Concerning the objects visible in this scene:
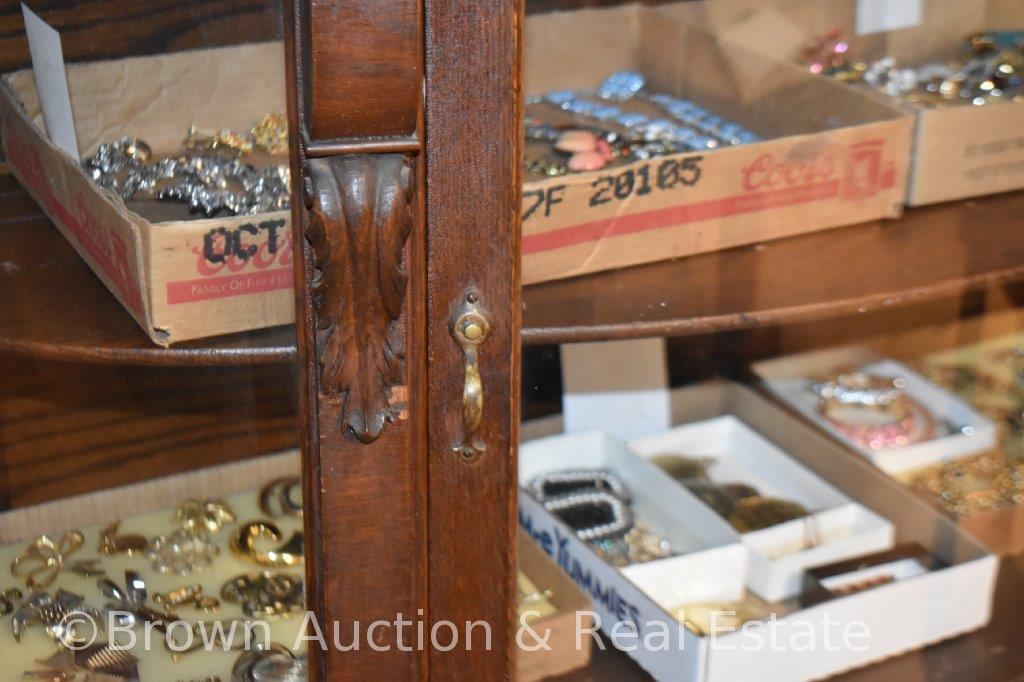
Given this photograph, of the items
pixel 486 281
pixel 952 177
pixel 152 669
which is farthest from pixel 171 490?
pixel 952 177

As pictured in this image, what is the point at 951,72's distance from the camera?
75 centimetres

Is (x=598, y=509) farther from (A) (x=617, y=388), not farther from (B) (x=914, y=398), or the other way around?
(B) (x=914, y=398)

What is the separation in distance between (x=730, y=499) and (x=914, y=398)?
6.8 inches

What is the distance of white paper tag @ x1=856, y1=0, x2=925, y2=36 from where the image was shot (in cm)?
72

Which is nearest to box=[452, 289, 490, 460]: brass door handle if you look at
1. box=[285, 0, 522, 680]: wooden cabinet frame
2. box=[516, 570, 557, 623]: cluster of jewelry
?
box=[285, 0, 522, 680]: wooden cabinet frame

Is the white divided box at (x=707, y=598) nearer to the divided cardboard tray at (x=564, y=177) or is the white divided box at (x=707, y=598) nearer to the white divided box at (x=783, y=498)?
the white divided box at (x=783, y=498)

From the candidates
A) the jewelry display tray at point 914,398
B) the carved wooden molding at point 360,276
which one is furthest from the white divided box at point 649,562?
the carved wooden molding at point 360,276

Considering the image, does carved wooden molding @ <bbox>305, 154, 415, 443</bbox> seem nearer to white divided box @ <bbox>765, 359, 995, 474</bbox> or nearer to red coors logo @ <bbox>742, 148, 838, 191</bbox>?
red coors logo @ <bbox>742, 148, 838, 191</bbox>

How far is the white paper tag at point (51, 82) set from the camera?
0.54 meters

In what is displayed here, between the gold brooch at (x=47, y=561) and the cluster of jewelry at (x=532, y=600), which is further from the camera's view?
the cluster of jewelry at (x=532, y=600)

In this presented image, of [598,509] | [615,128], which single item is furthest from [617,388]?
[615,128]

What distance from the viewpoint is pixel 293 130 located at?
19.7 inches

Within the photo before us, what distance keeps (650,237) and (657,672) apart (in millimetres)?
270

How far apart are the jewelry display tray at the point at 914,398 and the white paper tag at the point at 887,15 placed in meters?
0.24
